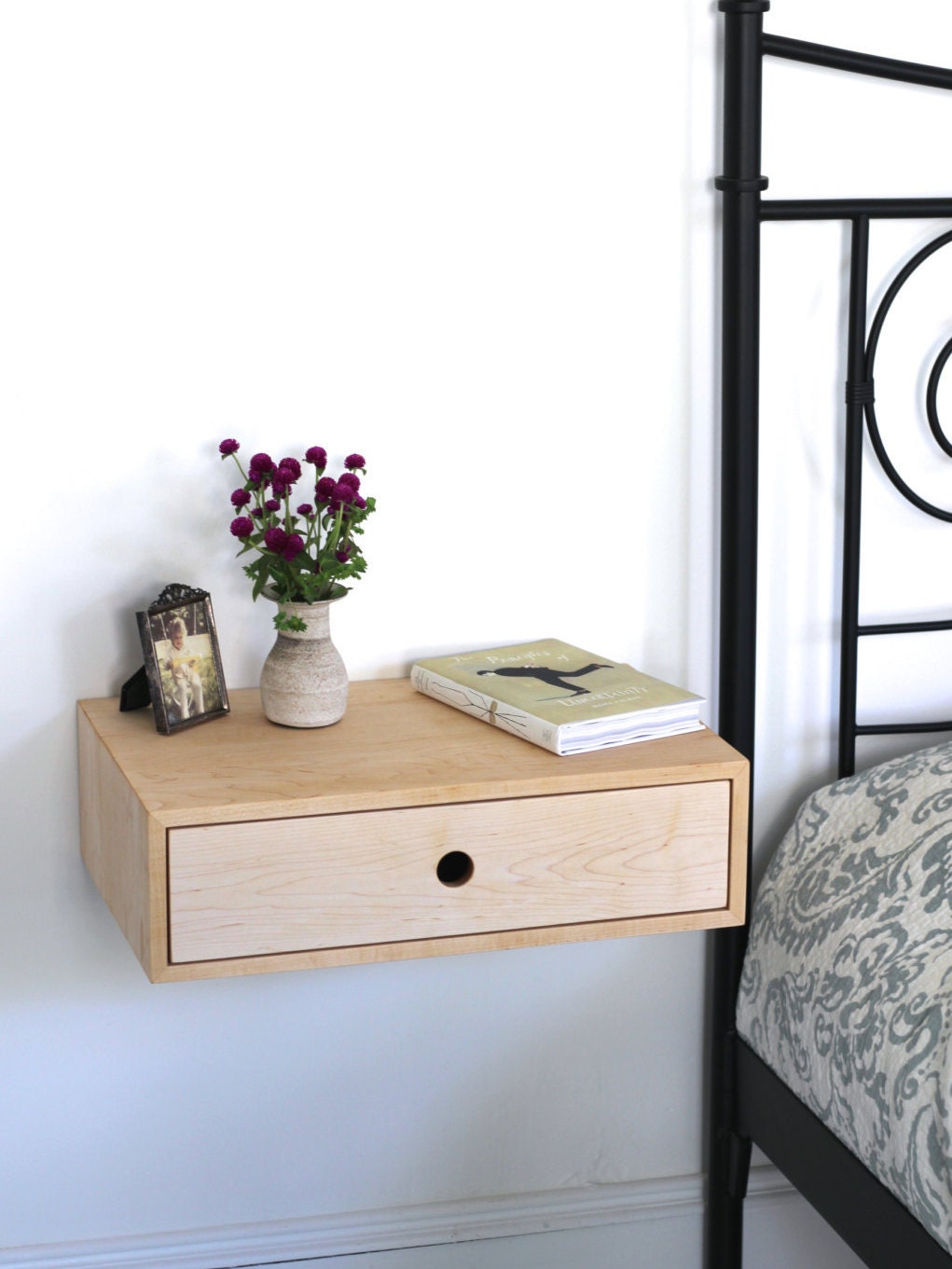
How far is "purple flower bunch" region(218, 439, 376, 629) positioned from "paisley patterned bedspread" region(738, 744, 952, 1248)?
22.7 inches

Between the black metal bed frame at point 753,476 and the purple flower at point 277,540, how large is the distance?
502 mm

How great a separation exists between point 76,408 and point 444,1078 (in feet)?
2.75

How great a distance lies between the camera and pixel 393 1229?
5.21 feet

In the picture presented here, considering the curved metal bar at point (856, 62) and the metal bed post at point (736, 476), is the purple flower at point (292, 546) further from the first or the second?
the curved metal bar at point (856, 62)

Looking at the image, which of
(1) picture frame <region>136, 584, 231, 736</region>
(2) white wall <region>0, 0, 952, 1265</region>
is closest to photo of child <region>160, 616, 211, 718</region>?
(1) picture frame <region>136, 584, 231, 736</region>

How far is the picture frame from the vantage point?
128cm

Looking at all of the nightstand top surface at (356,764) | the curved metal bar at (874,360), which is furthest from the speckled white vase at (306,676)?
the curved metal bar at (874,360)

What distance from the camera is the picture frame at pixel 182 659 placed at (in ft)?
4.18

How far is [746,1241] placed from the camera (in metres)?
1.71

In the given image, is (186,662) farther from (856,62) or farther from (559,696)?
(856,62)

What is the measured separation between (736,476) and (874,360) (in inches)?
8.4

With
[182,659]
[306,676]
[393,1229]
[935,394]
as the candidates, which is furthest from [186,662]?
[935,394]

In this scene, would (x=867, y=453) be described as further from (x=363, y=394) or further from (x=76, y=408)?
(x=76, y=408)

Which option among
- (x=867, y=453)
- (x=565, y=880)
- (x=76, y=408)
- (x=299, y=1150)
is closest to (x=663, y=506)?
(x=867, y=453)
